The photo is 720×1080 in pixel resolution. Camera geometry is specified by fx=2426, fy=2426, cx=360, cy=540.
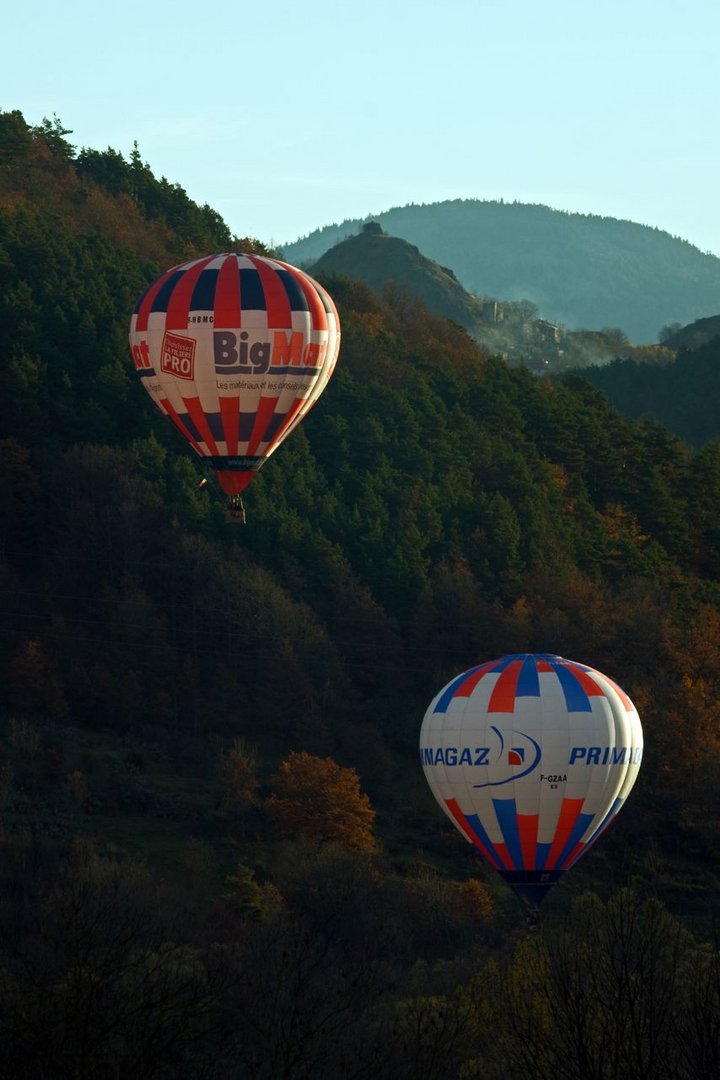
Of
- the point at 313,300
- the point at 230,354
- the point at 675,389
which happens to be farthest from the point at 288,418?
the point at 675,389

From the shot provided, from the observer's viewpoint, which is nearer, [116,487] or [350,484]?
[116,487]

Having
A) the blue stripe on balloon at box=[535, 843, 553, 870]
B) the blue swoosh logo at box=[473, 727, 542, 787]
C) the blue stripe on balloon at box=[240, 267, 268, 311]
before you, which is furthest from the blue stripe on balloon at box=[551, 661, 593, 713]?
the blue stripe on balloon at box=[240, 267, 268, 311]

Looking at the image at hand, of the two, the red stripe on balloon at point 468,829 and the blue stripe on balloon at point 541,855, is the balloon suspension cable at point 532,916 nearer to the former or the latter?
the blue stripe on balloon at point 541,855

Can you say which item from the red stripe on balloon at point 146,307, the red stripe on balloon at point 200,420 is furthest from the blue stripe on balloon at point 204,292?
the red stripe on balloon at point 200,420

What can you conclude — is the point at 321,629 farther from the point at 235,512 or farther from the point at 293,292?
the point at 235,512

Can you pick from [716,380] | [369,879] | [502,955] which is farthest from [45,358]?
[716,380]

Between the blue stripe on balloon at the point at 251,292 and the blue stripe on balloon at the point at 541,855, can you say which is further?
the blue stripe on balloon at the point at 251,292

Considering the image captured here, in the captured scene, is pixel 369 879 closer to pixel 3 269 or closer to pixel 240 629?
pixel 240 629
